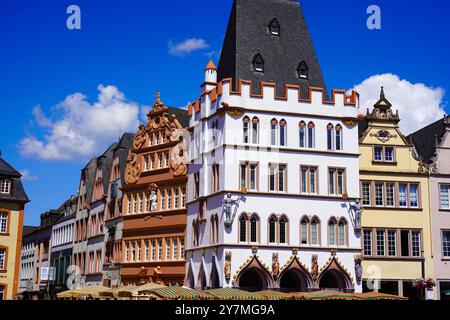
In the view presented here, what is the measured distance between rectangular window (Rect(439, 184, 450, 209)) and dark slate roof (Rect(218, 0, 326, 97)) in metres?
13.0

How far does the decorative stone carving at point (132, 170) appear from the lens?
64188mm

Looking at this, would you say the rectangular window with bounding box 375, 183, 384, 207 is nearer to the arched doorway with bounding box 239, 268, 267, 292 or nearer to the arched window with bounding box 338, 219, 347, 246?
the arched window with bounding box 338, 219, 347, 246

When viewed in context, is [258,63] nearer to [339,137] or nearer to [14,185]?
[339,137]

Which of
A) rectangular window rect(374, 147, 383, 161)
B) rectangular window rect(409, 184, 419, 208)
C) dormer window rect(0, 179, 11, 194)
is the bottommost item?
rectangular window rect(409, 184, 419, 208)

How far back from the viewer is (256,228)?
163ft

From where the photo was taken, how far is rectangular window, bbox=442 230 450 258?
5519cm

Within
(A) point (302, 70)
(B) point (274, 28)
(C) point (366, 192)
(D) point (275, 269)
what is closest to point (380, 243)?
(C) point (366, 192)

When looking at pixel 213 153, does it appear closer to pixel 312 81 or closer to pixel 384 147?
pixel 312 81

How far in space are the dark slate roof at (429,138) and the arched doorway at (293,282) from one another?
50.4 feet

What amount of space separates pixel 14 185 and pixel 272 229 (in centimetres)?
2915

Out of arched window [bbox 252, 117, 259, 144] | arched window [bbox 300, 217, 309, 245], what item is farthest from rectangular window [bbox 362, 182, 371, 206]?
arched window [bbox 252, 117, 259, 144]

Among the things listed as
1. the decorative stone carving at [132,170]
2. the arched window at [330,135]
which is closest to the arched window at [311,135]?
the arched window at [330,135]
